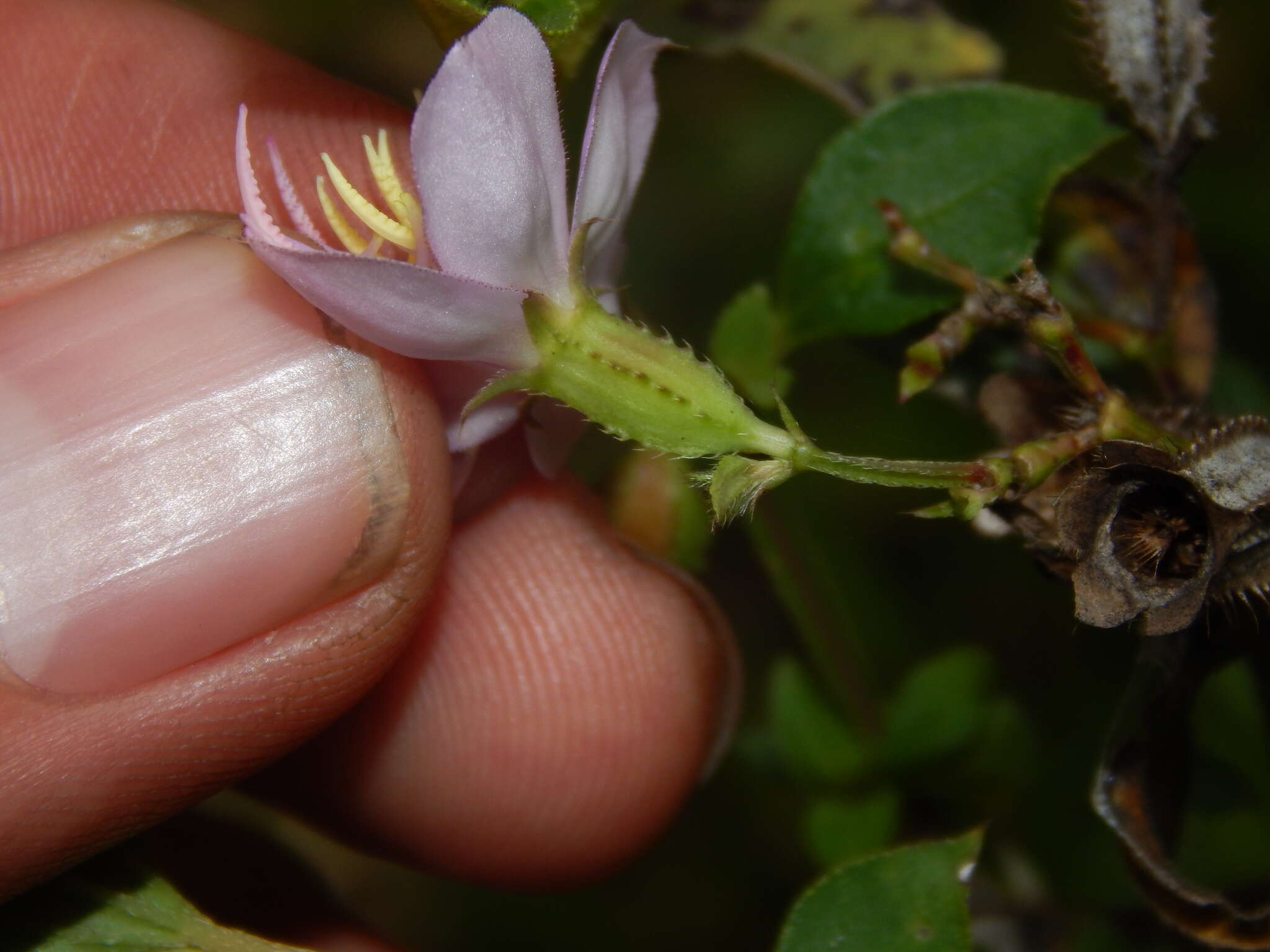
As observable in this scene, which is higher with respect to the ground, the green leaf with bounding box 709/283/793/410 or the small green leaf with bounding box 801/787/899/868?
the green leaf with bounding box 709/283/793/410

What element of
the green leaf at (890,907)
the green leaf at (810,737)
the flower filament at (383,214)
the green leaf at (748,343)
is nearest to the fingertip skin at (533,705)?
the green leaf at (810,737)

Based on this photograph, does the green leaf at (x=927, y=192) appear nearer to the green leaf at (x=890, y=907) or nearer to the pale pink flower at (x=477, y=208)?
the pale pink flower at (x=477, y=208)

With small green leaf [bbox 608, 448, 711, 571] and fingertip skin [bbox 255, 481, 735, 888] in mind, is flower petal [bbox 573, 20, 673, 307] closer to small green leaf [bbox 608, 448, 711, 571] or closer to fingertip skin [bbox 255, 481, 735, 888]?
small green leaf [bbox 608, 448, 711, 571]

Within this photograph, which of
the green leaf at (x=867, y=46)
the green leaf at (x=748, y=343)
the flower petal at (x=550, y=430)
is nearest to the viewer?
the flower petal at (x=550, y=430)

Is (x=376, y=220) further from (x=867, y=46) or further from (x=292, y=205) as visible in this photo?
(x=867, y=46)

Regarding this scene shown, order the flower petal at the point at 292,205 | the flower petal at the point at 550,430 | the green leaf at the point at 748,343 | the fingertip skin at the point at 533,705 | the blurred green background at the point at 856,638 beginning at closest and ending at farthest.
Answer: the flower petal at the point at 292,205 < the flower petal at the point at 550,430 < the green leaf at the point at 748,343 < the blurred green background at the point at 856,638 < the fingertip skin at the point at 533,705

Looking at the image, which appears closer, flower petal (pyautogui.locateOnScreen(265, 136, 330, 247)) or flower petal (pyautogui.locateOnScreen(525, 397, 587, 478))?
flower petal (pyautogui.locateOnScreen(265, 136, 330, 247))

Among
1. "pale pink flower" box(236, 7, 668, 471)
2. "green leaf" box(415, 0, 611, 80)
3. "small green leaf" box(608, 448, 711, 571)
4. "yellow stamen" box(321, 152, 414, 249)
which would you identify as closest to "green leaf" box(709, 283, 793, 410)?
"small green leaf" box(608, 448, 711, 571)
